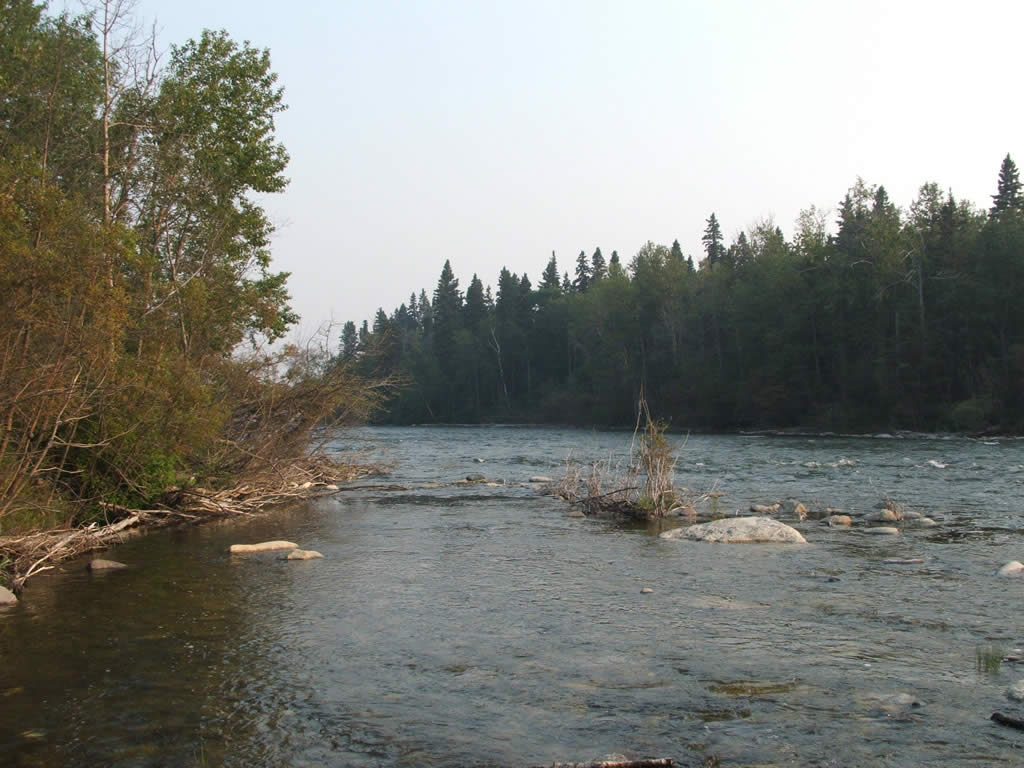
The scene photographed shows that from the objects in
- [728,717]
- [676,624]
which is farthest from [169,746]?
[676,624]

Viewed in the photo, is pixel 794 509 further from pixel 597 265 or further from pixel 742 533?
pixel 597 265

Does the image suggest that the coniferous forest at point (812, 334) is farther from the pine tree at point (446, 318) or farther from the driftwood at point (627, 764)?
the driftwood at point (627, 764)

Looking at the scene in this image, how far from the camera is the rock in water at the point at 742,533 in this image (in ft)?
45.6

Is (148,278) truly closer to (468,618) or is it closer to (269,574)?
(269,574)

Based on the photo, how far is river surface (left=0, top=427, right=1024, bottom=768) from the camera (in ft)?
18.9

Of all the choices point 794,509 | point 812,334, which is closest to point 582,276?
point 812,334

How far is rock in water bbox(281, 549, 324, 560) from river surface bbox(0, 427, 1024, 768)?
0.19 metres

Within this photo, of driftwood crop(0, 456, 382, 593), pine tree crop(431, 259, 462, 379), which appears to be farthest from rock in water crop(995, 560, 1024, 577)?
pine tree crop(431, 259, 462, 379)

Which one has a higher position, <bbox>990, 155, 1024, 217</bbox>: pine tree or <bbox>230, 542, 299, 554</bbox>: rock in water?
<bbox>990, 155, 1024, 217</bbox>: pine tree

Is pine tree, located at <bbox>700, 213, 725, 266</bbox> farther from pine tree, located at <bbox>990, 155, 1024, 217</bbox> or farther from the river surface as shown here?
the river surface

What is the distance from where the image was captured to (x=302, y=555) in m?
12.7

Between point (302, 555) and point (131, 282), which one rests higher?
point (131, 282)

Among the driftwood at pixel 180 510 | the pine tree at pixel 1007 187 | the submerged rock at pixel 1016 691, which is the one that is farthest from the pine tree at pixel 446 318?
the submerged rock at pixel 1016 691

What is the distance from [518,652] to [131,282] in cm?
1118
